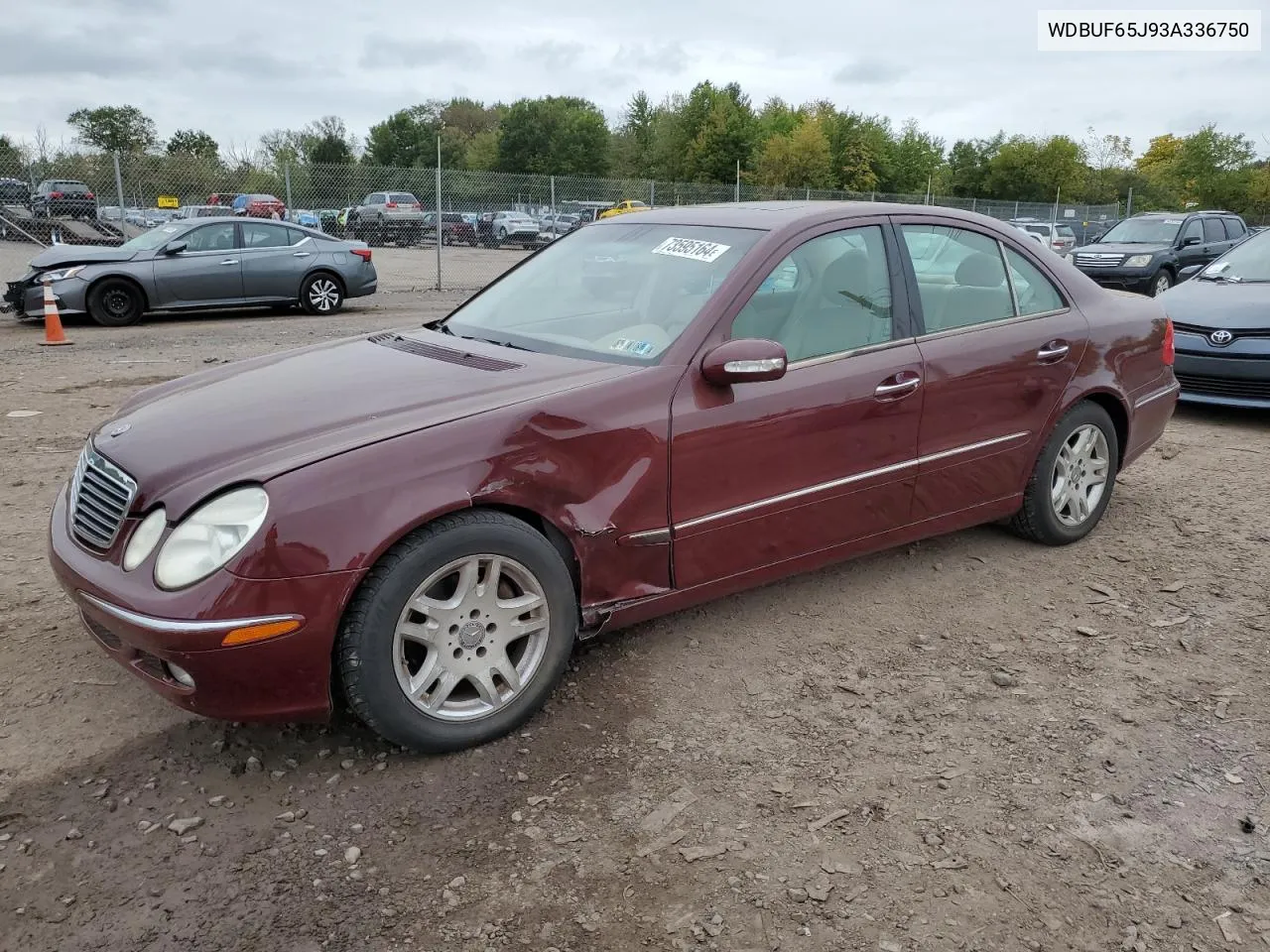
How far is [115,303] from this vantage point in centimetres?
1265

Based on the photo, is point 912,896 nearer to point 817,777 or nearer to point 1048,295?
point 817,777

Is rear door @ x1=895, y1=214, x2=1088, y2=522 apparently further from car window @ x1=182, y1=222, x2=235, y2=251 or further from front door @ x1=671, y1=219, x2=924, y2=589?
car window @ x1=182, y1=222, x2=235, y2=251

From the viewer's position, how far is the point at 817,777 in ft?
9.77

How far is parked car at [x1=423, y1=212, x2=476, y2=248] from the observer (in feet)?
83.0

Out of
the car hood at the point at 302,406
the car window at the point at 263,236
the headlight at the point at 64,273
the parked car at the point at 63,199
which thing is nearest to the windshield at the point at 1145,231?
the car window at the point at 263,236

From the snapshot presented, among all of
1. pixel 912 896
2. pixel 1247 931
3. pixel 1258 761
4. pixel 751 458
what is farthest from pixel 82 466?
pixel 1258 761

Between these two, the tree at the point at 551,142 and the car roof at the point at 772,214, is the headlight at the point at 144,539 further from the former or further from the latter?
the tree at the point at 551,142

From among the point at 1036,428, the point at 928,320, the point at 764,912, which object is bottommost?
the point at 764,912

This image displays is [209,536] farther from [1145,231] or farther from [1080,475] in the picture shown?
[1145,231]

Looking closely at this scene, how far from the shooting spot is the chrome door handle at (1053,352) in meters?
4.45

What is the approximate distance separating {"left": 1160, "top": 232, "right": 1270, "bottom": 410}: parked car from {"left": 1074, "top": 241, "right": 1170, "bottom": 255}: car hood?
8.88 meters

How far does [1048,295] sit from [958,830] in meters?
2.78

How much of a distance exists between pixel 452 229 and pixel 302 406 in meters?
23.3

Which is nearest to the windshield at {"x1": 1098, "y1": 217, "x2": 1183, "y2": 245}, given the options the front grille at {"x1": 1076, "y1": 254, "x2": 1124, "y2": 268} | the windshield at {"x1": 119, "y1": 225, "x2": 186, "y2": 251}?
the front grille at {"x1": 1076, "y1": 254, "x2": 1124, "y2": 268}
